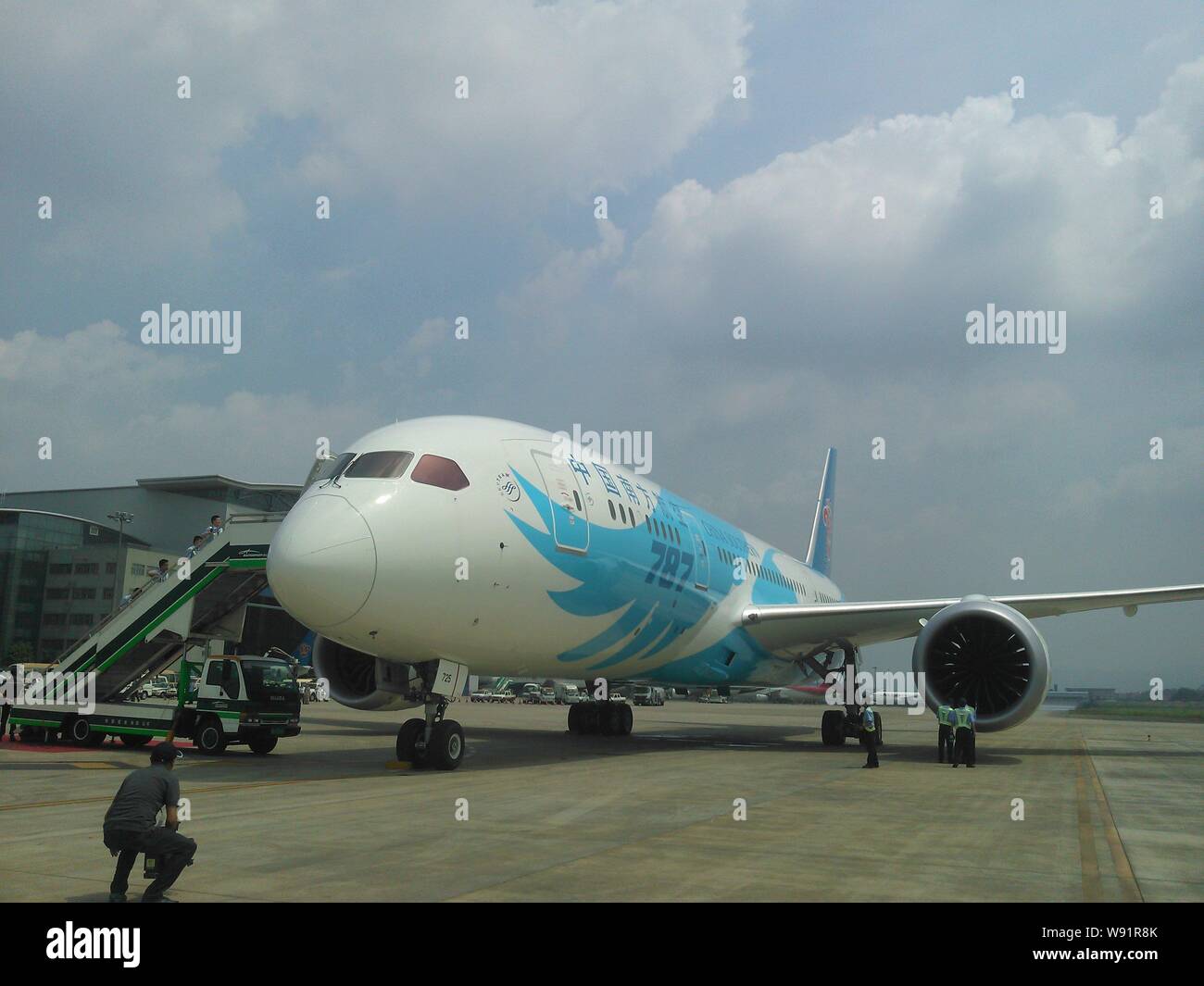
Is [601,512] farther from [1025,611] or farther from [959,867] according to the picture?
[1025,611]

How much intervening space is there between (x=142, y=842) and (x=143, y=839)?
15 millimetres

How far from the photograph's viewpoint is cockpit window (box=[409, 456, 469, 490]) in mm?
11547

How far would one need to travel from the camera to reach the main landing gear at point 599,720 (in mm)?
21688

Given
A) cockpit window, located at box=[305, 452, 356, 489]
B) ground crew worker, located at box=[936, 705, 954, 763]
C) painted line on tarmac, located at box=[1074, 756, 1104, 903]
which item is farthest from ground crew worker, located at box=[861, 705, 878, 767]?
cockpit window, located at box=[305, 452, 356, 489]

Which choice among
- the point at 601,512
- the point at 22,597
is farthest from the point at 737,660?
the point at 22,597

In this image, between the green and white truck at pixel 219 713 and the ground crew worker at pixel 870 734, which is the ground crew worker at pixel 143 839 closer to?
the green and white truck at pixel 219 713

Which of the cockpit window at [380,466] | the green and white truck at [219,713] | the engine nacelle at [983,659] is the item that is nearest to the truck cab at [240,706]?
the green and white truck at [219,713]

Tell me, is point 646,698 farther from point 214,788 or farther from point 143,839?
point 143,839

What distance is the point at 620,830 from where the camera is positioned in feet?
26.5

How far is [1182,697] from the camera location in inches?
2746

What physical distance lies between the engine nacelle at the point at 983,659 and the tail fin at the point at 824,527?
17029 millimetres

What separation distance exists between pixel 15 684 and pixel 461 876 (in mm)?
15500

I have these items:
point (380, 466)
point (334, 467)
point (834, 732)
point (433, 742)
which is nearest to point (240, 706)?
point (433, 742)

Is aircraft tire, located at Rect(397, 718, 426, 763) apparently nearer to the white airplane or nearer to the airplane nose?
the white airplane
